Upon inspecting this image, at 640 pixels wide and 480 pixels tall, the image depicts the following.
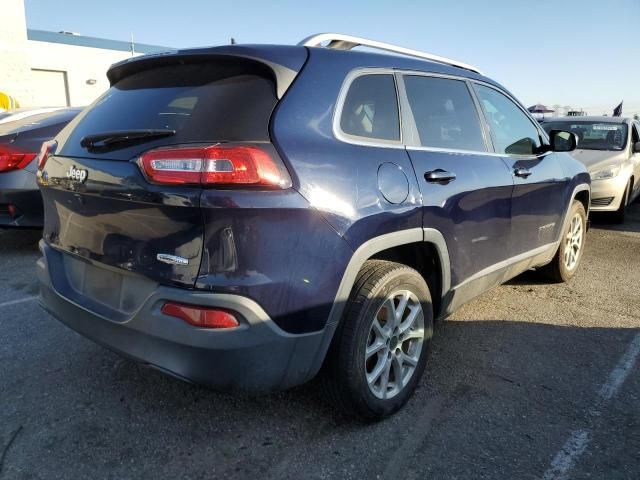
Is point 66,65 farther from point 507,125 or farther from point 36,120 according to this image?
point 507,125

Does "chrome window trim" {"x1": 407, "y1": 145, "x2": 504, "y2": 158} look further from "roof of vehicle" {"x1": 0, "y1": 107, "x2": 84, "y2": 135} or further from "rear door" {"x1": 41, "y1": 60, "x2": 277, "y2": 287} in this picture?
"roof of vehicle" {"x1": 0, "y1": 107, "x2": 84, "y2": 135}

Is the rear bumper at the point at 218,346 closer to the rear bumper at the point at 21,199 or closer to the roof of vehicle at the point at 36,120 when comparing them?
the rear bumper at the point at 21,199

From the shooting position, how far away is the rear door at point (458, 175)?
9.05 feet

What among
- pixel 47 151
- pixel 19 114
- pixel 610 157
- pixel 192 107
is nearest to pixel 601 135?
pixel 610 157

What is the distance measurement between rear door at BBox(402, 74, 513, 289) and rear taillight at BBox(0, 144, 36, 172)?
13.8 ft

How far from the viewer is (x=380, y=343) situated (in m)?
2.55

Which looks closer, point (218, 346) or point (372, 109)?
point (218, 346)

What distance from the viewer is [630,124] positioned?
8.39 meters

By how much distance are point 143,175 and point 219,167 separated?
344 millimetres

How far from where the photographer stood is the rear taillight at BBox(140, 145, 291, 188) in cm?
198

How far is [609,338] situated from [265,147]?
2.99 meters

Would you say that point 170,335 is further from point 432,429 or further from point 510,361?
point 510,361

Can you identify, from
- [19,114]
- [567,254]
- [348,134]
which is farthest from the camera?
[19,114]

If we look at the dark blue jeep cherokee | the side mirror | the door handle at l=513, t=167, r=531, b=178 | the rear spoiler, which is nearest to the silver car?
the side mirror
